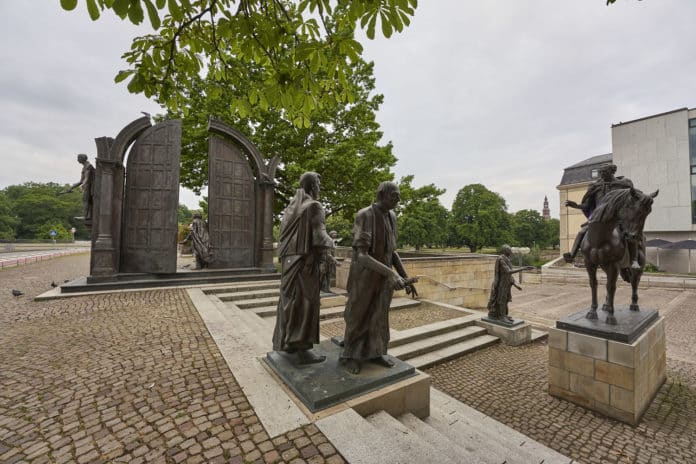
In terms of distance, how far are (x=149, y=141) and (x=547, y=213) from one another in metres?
127

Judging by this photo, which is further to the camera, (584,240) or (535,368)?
(535,368)

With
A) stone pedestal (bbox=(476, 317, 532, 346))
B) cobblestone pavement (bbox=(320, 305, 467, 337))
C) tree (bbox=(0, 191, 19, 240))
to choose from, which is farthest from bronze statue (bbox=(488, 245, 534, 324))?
tree (bbox=(0, 191, 19, 240))

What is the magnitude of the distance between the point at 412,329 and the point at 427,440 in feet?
14.2

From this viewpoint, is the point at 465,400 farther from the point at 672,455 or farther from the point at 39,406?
the point at 39,406

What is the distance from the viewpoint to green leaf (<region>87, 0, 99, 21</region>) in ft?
5.43

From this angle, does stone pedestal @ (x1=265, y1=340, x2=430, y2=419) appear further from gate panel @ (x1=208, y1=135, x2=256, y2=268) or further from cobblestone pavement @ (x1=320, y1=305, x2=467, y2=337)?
gate panel @ (x1=208, y1=135, x2=256, y2=268)

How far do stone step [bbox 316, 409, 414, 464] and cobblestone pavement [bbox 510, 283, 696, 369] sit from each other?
344 inches

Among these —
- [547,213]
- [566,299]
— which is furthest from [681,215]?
[547,213]

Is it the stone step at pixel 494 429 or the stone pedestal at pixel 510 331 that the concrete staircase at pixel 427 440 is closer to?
the stone step at pixel 494 429

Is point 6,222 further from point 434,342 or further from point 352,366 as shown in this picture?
point 352,366

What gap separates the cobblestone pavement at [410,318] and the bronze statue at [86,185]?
8.65m

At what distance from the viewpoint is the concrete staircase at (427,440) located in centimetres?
206

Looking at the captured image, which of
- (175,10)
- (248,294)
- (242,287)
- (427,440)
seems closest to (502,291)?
(427,440)

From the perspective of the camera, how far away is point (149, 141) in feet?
32.2
